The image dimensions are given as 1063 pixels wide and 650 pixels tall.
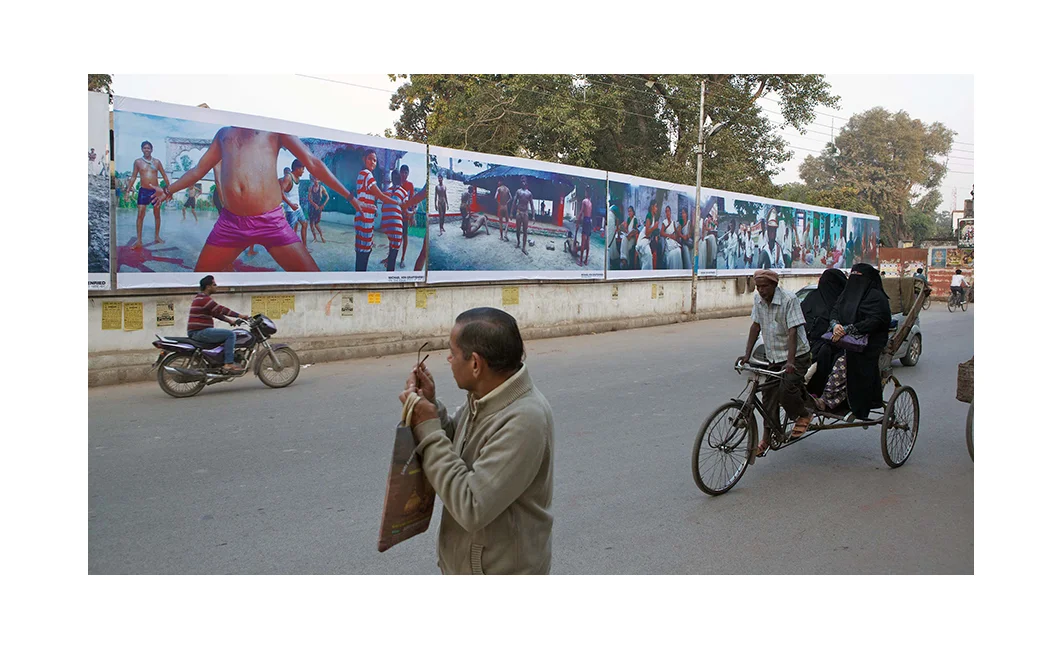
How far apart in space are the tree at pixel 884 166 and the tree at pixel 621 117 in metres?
7.03

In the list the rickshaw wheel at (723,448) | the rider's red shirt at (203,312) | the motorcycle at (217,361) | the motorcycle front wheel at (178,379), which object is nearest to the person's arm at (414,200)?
the motorcycle at (217,361)

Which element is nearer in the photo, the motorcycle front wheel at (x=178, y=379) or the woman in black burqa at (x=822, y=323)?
the woman in black burqa at (x=822, y=323)

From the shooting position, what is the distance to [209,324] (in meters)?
9.24

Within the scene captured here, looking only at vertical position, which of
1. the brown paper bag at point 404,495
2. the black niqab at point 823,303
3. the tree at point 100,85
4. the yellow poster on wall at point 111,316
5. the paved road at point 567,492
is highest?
the tree at point 100,85

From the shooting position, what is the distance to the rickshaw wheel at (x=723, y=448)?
17.3 ft

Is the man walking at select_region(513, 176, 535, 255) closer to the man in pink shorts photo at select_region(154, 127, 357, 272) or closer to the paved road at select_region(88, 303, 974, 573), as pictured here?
the man in pink shorts photo at select_region(154, 127, 357, 272)

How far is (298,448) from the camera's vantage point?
21.0 ft

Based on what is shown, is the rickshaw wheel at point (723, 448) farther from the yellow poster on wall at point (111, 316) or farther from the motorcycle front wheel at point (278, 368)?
the yellow poster on wall at point (111, 316)

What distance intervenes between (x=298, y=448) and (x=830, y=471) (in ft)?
13.3

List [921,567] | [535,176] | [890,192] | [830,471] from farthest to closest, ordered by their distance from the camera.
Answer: [890,192], [535,176], [830,471], [921,567]

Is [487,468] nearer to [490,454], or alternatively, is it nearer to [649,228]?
[490,454]

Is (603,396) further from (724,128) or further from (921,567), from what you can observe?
(724,128)

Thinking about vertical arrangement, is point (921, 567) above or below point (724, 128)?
below

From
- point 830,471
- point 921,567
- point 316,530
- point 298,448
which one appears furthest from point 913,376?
point 316,530
